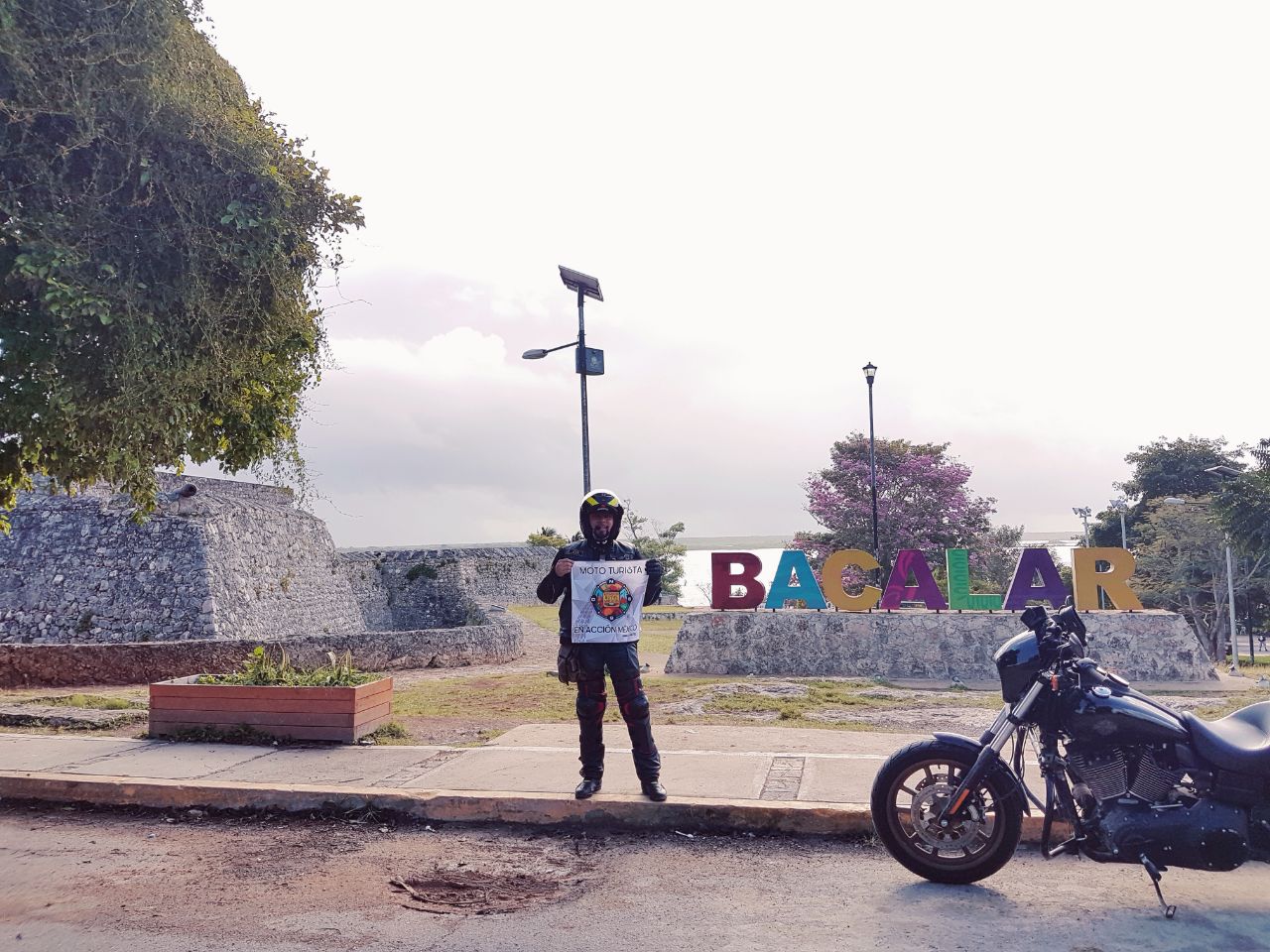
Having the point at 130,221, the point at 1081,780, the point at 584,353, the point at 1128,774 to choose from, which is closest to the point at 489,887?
the point at 1081,780

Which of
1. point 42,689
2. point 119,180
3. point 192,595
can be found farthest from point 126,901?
point 192,595

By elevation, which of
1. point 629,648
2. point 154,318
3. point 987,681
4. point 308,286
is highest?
point 308,286

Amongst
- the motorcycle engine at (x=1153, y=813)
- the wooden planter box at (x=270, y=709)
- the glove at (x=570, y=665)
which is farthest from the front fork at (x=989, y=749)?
the wooden planter box at (x=270, y=709)

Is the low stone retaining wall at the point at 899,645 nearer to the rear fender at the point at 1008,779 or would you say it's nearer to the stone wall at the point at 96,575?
the rear fender at the point at 1008,779

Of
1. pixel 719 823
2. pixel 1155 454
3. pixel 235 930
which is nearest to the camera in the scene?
pixel 235 930

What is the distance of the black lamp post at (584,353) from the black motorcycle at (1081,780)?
12369 mm

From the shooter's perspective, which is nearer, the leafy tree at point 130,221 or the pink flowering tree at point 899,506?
the leafy tree at point 130,221

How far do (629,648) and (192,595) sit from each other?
66.1ft

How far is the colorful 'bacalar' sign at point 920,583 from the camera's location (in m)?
17.1

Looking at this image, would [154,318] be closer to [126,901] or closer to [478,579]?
[126,901]

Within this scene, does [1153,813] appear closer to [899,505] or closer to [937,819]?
[937,819]

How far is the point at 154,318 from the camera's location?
7582mm

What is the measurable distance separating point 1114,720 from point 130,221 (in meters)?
7.56

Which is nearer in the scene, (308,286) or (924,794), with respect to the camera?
(924,794)
